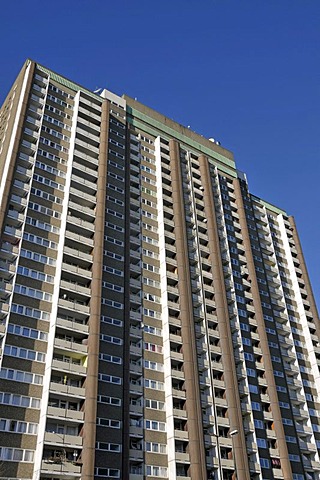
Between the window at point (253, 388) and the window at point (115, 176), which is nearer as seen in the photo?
the window at point (253, 388)

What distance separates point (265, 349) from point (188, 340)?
14.5 m

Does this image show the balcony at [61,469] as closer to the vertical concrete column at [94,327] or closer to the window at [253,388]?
the vertical concrete column at [94,327]

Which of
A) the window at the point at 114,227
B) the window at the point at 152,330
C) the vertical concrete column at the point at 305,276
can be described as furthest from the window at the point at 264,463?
the window at the point at 114,227

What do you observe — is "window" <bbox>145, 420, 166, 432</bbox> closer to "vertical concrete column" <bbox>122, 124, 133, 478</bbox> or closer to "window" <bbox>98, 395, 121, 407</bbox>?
"vertical concrete column" <bbox>122, 124, 133, 478</bbox>

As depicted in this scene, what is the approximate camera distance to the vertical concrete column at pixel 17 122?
190ft

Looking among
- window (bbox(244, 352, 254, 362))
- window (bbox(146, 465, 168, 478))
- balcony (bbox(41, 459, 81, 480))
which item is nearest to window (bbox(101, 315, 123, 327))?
window (bbox(146, 465, 168, 478))

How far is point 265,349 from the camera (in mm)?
70062

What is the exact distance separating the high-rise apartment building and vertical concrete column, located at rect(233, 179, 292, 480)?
0.24 m

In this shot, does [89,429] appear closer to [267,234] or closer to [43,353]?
[43,353]

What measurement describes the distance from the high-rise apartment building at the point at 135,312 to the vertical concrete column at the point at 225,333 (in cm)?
21

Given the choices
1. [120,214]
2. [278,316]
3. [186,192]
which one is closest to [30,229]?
[120,214]

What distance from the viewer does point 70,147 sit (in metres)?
69.8

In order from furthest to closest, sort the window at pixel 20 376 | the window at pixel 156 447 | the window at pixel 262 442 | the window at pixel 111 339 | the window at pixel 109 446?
the window at pixel 262 442 < the window at pixel 111 339 < the window at pixel 156 447 < the window at pixel 109 446 < the window at pixel 20 376

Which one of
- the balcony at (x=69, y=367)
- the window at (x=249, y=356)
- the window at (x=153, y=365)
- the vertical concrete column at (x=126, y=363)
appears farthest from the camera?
the window at (x=249, y=356)
